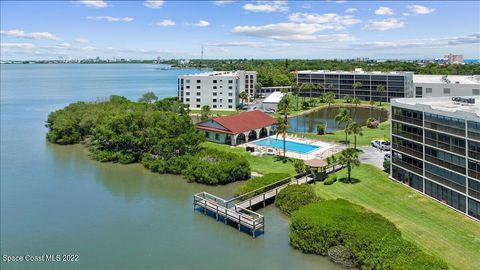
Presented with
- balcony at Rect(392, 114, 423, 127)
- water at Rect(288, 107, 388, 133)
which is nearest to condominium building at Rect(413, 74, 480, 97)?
water at Rect(288, 107, 388, 133)

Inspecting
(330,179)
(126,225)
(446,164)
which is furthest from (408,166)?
(126,225)

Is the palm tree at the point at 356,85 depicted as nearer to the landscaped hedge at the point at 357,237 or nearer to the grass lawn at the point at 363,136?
the grass lawn at the point at 363,136

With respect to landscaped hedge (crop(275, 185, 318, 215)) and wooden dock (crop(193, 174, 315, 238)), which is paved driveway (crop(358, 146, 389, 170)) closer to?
wooden dock (crop(193, 174, 315, 238))

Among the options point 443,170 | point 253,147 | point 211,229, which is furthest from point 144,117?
point 443,170

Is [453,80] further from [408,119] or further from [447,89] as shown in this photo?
[408,119]

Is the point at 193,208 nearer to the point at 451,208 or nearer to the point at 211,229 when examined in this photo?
the point at 211,229

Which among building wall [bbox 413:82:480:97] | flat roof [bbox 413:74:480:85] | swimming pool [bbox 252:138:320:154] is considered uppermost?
flat roof [bbox 413:74:480:85]

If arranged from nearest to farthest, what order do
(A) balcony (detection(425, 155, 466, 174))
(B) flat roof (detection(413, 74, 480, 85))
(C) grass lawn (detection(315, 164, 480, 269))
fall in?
(C) grass lawn (detection(315, 164, 480, 269)), (A) balcony (detection(425, 155, 466, 174)), (B) flat roof (detection(413, 74, 480, 85))
